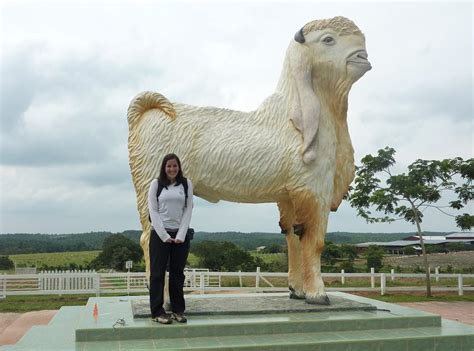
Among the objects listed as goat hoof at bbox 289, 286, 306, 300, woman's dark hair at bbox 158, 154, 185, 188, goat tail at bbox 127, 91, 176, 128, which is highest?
goat tail at bbox 127, 91, 176, 128

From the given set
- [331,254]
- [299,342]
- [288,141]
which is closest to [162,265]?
[299,342]

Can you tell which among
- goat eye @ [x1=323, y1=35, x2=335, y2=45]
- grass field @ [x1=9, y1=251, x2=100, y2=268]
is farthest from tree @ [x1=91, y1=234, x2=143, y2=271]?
goat eye @ [x1=323, y1=35, x2=335, y2=45]

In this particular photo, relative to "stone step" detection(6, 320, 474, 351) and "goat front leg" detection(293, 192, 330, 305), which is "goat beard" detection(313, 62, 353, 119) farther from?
"stone step" detection(6, 320, 474, 351)

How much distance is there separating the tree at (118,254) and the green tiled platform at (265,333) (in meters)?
17.8

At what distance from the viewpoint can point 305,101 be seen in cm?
570

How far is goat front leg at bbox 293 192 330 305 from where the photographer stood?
5.61m

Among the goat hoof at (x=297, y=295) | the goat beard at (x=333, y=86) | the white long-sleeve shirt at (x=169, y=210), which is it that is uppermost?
the goat beard at (x=333, y=86)

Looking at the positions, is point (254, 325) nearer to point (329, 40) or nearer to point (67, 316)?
point (67, 316)

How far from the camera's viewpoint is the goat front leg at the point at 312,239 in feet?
18.4

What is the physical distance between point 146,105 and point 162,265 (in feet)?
6.14

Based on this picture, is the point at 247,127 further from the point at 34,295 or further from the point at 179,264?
the point at 34,295

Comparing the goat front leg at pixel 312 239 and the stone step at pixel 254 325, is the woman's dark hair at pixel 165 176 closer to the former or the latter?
the stone step at pixel 254 325

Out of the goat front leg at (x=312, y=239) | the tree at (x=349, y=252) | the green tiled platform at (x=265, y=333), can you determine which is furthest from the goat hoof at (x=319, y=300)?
the tree at (x=349, y=252)

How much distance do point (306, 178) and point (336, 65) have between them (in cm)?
138
